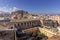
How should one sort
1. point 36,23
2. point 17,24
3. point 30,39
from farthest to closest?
point 36,23 → point 17,24 → point 30,39

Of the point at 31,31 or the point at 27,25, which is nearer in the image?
the point at 31,31

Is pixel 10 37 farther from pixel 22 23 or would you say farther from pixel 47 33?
pixel 22 23

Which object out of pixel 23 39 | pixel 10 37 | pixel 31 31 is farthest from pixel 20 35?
pixel 10 37

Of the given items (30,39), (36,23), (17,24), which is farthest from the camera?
(36,23)

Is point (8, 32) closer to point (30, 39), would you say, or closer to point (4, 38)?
point (4, 38)

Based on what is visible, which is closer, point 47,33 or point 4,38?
point 4,38

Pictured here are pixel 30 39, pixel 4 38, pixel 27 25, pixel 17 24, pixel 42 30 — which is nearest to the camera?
pixel 4 38

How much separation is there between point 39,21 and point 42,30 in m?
11.5

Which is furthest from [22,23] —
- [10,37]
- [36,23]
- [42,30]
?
[10,37]

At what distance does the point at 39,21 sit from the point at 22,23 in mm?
6416

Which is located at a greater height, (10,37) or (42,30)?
(10,37)

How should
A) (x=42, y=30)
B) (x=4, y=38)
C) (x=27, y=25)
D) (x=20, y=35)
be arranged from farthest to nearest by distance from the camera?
(x=27, y=25), (x=42, y=30), (x=20, y=35), (x=4, y=38)

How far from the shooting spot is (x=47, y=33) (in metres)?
22.6

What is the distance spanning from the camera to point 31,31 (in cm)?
2567
